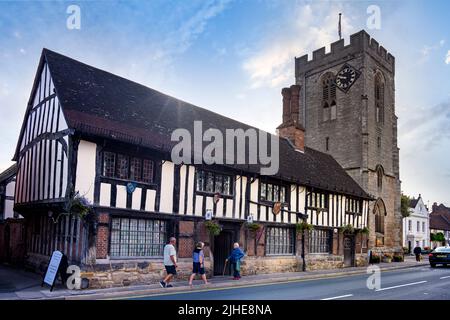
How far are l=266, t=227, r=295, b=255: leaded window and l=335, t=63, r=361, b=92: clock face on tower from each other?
17.2m

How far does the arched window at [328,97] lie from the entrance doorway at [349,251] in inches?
483

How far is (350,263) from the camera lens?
84.2 feet

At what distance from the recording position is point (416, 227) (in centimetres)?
5106

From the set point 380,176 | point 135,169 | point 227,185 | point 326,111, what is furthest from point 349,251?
point 135,169

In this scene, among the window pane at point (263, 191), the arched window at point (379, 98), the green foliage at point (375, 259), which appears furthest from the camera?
the arched window at point (379, 98)

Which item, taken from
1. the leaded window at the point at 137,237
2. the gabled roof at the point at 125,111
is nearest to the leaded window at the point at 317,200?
the gabled roof at the point at 125,111

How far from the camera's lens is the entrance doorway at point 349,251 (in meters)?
25.6

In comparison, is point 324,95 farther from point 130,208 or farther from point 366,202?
point 130,208

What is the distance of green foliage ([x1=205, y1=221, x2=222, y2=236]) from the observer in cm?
1628

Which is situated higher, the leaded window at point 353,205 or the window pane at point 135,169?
the window pane at point 135,169

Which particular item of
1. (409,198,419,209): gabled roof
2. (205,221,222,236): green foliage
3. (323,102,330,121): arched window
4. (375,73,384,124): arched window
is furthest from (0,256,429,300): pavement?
(409,198,419,209): gabled roof

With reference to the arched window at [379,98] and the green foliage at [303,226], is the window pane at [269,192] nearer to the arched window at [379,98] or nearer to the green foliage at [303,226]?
the green foliage at [303,226]
